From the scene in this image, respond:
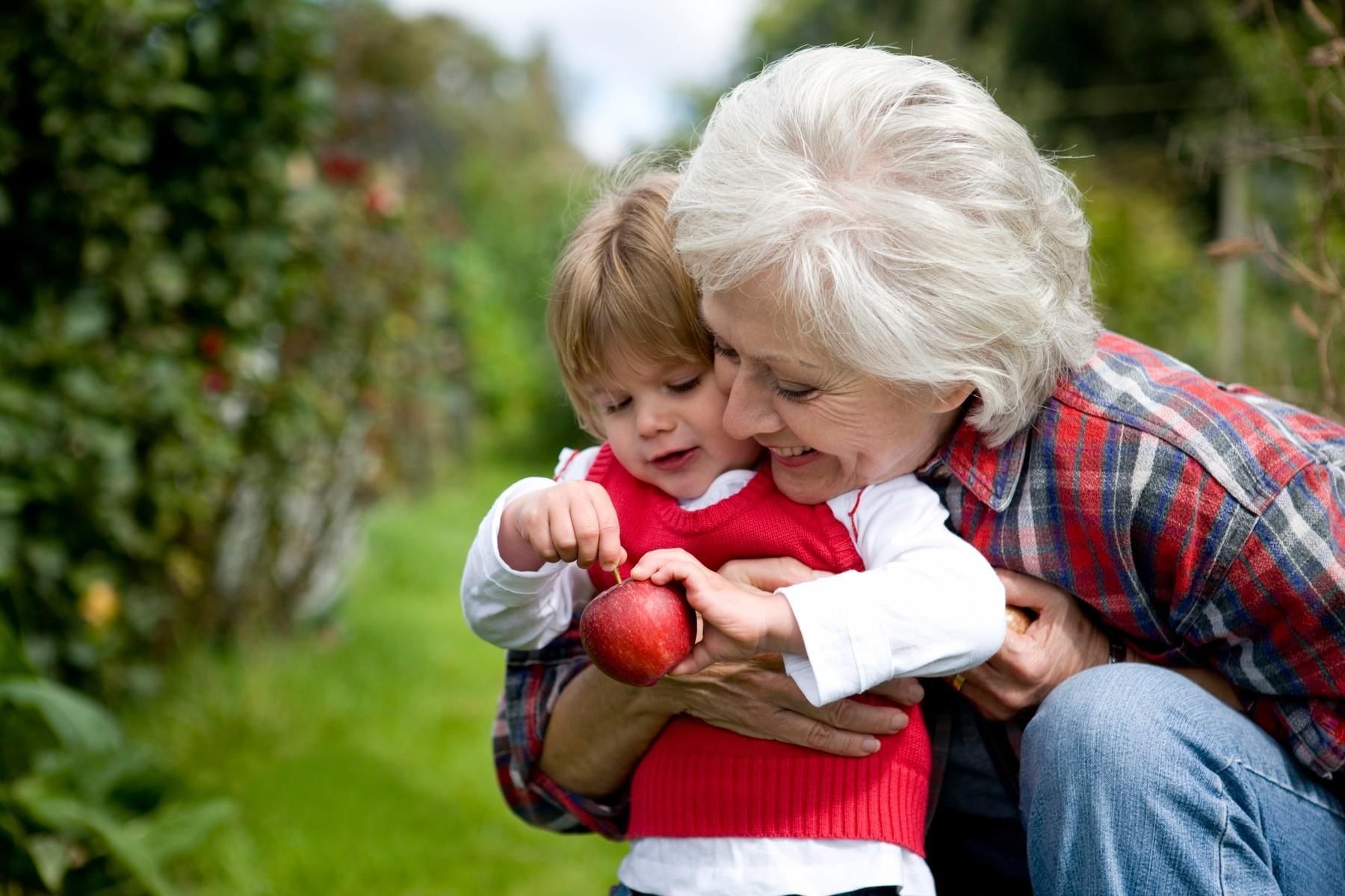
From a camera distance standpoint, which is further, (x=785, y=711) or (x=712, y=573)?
(x=785, y=711)

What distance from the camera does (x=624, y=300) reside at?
1.66 meters

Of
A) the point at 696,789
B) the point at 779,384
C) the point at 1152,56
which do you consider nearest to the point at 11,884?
the point at 696,789

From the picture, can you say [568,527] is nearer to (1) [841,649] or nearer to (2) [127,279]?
(1) [841,649]

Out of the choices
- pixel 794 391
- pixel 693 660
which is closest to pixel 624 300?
pixel 794 391

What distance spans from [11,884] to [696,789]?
1.70m

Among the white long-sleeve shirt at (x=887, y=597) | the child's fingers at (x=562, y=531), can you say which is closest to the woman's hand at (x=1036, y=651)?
the white long-sleeve shirt at (x=887, y=597)

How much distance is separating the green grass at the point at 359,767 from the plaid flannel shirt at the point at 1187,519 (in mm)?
2117

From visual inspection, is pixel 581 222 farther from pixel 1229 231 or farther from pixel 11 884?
pixel 1229 231

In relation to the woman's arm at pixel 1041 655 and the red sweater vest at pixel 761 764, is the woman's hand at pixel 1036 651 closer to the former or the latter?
the woman's arm at pixel 1041 655

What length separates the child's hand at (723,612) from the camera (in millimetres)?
1419

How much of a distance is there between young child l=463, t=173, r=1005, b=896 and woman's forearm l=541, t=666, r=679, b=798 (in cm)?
4

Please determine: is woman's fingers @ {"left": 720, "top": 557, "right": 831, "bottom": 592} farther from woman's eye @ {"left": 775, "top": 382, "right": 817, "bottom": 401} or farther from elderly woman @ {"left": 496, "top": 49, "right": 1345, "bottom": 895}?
woman's eye @ {"left": 775, "top": 382, "right": 817, "bottom": 401}

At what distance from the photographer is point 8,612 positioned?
3.22 metres

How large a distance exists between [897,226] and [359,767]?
303cm
